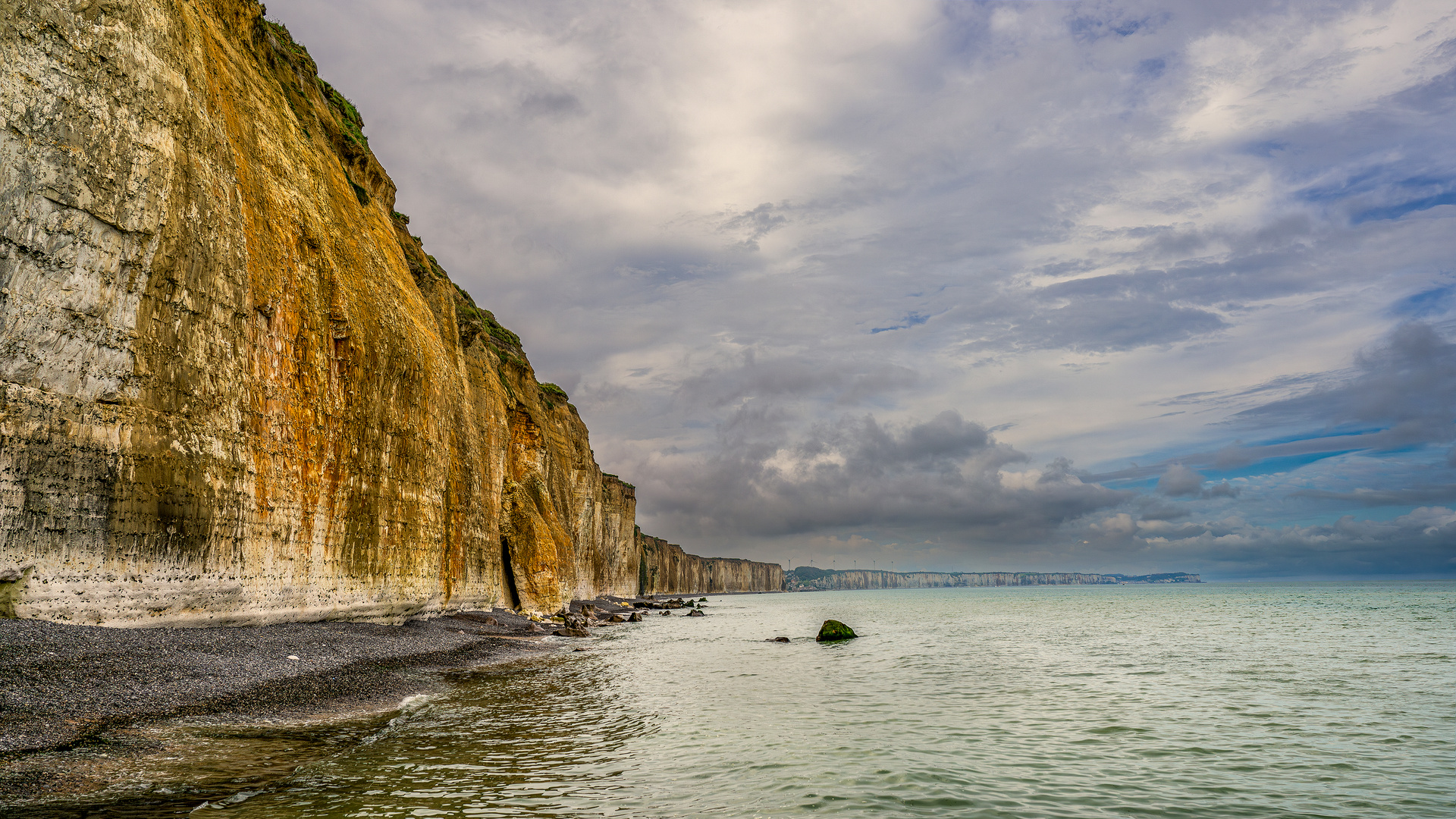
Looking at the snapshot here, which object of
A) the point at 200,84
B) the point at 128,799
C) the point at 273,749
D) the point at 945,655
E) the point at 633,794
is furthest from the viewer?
the point at 945,655

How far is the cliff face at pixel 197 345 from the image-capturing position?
12906 millimetres

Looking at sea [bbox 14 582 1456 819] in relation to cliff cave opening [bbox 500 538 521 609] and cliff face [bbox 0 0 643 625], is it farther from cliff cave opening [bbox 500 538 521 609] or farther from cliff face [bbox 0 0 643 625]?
cliff cave opening [bbox 500 538 521 609]

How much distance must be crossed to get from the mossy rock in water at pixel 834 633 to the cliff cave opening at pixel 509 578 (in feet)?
59.9

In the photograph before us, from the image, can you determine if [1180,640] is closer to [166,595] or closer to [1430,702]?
[1430,702]

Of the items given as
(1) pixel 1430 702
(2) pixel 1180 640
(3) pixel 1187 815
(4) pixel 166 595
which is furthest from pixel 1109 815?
(2) pixel 1180 640

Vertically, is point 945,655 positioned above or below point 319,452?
below

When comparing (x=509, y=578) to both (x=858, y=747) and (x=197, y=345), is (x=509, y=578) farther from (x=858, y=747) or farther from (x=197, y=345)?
(x=858, y=747)

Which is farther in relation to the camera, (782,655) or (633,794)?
(782,655)

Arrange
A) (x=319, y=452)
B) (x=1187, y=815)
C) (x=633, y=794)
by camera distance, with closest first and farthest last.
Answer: (x=1187, y=815), (x=633, y=794), (x=319, y=452)

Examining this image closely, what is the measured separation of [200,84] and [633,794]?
61.6ft

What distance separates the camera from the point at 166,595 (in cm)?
1489

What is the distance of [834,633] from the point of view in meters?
37.6

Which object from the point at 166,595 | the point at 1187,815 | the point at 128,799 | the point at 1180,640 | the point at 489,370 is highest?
the point at 489,370

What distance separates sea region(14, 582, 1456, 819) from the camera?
29.5 ft
